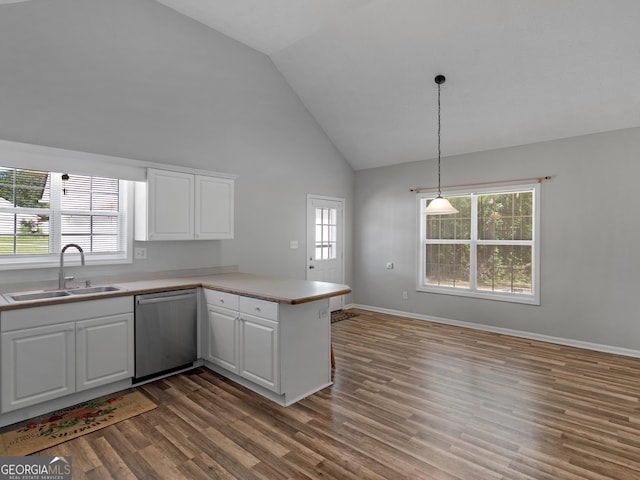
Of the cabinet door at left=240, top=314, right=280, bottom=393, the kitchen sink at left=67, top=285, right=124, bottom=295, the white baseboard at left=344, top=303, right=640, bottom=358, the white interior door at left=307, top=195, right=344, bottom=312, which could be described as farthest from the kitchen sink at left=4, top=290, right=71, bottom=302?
the white baseboard at left=344, top=303, right=640, bottom=358

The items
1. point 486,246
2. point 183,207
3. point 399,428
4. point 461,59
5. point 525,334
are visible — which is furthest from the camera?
point 486,246

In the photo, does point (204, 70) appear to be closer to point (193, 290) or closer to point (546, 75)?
point (193, 290)

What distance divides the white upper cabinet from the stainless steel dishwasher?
2.21 ft

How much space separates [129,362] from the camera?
3078 millimetres

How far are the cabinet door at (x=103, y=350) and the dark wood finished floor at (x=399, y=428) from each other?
1.11ft

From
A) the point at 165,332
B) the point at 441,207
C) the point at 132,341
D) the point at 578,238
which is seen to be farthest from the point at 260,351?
the point at 578,238

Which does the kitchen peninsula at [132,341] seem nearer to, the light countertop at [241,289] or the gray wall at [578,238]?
the light countertop at [241,289]

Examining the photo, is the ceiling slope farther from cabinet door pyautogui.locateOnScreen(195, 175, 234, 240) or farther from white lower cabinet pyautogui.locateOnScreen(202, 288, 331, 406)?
white lower cabinet pyautogui.locateOnScreen(202, 288, 331, 406)

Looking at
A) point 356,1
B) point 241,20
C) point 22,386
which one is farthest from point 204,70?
point 22,386

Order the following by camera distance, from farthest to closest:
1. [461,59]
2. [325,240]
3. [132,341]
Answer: [325,240] → [461,59] → [132,341]

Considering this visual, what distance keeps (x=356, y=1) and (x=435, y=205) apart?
2213 millimetres

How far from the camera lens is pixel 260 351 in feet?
9.68

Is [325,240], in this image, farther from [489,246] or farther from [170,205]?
[170,205]

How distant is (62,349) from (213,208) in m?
1.92
